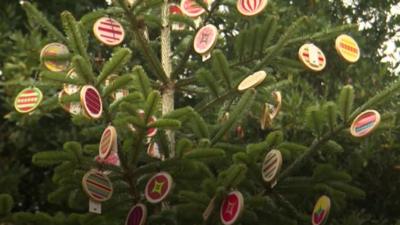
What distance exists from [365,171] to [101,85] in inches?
96.9

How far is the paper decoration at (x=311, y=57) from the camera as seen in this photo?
3.10 metres

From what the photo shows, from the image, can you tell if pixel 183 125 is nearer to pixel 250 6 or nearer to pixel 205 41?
pixel 205 41

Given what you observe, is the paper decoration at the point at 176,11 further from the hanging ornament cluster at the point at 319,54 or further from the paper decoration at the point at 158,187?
the paper decoration at the point at 158,187

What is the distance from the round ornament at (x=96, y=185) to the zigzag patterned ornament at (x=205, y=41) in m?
0.82

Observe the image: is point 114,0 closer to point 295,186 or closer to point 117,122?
point 117,122

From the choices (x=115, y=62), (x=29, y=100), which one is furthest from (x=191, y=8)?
(x=29, y=100)

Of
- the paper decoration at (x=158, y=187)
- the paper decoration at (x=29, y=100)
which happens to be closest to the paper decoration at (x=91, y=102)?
the paper decoration at (x=158, y=187)

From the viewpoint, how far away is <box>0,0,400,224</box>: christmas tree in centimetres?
271

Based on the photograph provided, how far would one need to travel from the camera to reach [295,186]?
10.2 ft

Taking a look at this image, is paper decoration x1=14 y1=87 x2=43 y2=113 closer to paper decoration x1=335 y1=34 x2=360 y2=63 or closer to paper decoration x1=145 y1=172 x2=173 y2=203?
paper decoration x1=145 y1=172 x2=173 y2=203

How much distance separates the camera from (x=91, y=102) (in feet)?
8.19

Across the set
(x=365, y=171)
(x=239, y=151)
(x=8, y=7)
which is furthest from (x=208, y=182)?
(x=8, y=7)

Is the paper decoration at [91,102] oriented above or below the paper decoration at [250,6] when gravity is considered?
below

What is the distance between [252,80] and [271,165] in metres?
0.42
